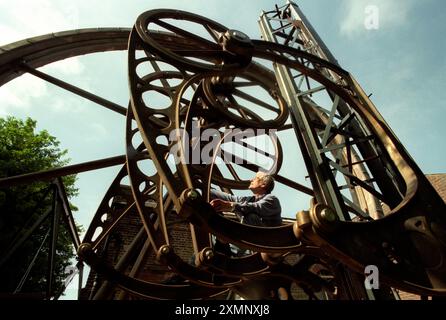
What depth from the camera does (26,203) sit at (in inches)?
398

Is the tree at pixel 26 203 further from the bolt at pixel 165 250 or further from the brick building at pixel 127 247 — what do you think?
the bolt at pixel 165 250

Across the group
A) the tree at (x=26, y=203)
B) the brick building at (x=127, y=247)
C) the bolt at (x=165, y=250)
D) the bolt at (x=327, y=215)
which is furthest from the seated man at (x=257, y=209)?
the tree at (x=26, y=203)

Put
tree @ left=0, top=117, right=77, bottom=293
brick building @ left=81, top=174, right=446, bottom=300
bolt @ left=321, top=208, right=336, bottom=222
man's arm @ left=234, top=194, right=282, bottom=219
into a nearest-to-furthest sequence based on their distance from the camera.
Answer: bolt @ left=321, top=208, right=336, bottom=222 < man's arm @ left=234, top=194, right=282, bottom=219 < brick building @ left=81, top=174, right=446, bottom=300 < tree @ left=0, top=117, right=77, bottom=293

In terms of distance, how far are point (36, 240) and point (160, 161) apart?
458 inches

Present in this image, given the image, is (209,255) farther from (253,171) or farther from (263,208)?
(253,171)

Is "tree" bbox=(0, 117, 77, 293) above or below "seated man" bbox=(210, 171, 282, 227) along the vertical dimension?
above

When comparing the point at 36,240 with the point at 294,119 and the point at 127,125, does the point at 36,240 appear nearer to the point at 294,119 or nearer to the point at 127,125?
Result: the point at 127,125

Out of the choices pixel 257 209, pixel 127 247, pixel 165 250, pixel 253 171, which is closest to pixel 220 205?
pixel 257 209

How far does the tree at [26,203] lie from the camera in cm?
983

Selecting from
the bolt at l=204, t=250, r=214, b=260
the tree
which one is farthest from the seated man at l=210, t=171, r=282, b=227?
the tree

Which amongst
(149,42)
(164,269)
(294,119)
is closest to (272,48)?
(294,119)

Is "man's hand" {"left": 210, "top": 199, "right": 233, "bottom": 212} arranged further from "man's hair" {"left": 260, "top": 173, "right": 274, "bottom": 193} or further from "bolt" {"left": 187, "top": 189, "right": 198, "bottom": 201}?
"bolt" {"left": 187, "top": 189, "right": 198, "bottom": 201}

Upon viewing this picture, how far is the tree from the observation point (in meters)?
9.83

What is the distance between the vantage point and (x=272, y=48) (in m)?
4.03
